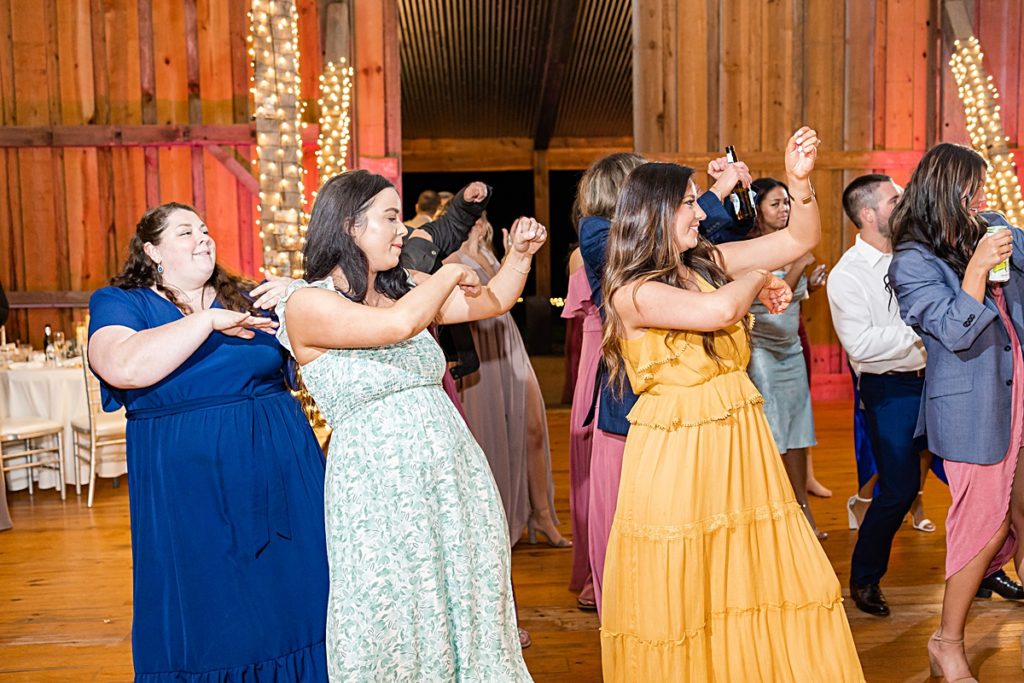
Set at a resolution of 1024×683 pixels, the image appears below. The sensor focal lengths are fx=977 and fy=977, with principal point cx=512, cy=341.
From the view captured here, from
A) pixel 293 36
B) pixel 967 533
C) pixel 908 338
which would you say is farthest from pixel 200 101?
pixel 967 533

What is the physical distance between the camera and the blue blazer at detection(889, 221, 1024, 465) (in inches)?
109

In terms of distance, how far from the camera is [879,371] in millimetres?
3674

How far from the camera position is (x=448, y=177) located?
1855cm

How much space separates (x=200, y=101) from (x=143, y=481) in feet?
24.0

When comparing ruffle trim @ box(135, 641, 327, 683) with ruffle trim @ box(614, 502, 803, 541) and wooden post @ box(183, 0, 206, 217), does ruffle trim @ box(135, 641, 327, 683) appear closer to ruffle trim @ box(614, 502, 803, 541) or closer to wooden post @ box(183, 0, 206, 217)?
ruffle trim @ box(614, 502, 803, 541)

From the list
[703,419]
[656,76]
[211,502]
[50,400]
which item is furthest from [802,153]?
[656,76]

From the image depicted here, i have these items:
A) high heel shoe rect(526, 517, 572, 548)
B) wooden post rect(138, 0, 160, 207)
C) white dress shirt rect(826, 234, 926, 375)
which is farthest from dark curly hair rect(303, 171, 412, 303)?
wooden post rect(138, 0, 160, 207)

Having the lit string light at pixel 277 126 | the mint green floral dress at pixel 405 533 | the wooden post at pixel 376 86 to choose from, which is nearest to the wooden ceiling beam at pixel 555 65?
the wooden post at pixel 376 86

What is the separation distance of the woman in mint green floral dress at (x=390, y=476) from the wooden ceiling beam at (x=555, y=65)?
8556 millimetres

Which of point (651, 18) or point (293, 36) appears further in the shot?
point (651, 18)

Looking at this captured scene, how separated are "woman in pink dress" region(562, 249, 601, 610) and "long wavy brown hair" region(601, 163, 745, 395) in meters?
1.07

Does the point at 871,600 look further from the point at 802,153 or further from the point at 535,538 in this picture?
the point at 802,153

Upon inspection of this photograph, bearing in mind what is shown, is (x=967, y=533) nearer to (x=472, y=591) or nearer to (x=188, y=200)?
(x=472, y=591)

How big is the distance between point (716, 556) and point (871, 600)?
1.54 metres
